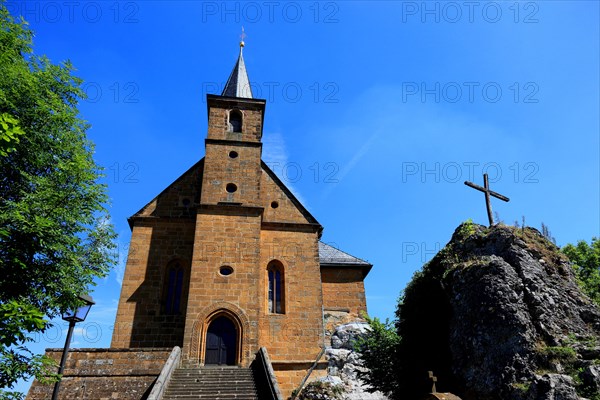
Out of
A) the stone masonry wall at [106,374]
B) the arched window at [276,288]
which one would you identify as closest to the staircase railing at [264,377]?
the arched window at [276,288]

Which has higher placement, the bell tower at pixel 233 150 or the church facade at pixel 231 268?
the bell tower at pixel 233 150

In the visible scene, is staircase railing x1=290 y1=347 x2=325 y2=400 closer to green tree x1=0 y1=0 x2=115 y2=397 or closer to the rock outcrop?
the rock outcrop

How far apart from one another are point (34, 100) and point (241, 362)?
39.9 feet

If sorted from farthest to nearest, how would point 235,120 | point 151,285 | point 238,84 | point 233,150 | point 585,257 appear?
point 585,257
point 238,84
point 235,120
point 233,150
point 151,285

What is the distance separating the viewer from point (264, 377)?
46.5 ft

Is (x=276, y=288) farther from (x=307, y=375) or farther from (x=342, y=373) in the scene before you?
(x=342, y=373)

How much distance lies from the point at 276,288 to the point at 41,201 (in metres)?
11.7

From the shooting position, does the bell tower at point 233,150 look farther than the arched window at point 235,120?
No

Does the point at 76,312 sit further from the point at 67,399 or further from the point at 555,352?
the point at 555,352

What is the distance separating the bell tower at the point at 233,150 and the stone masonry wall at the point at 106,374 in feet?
26.1

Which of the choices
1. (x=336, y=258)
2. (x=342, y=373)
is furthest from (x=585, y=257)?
(x=342, y=373)

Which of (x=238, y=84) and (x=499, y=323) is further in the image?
(x=238, y=84)

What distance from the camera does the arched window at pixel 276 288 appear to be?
19.4 m

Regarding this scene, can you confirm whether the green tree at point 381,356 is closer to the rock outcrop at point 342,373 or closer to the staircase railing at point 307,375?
the rock outcrop at point 342,373
